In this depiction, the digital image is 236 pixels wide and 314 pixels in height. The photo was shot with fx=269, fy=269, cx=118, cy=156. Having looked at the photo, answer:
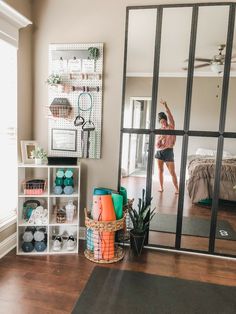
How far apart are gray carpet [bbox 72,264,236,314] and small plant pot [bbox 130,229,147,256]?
0.31 meters

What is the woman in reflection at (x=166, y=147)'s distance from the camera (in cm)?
264

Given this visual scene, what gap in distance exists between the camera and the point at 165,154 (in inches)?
106

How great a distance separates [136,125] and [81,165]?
0.72 meters

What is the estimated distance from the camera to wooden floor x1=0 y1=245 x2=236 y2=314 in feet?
6.26

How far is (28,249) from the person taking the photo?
8.51 feet

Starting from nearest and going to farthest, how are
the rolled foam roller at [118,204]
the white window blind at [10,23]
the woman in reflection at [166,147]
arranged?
the white window blind at [10,23] < the rolled foam roller at [118,204] < the woman in reflection at [166,147]

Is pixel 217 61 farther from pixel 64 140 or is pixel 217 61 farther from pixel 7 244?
pixel 7 244

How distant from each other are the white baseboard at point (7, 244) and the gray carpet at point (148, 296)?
906 mm

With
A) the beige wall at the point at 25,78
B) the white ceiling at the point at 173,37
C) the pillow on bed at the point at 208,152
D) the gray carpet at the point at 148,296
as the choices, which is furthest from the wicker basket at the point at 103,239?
→ the white ceiling at the point at 173,37

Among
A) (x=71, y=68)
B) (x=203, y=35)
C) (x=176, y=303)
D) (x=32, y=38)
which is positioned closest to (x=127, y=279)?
(x=176, y=303)

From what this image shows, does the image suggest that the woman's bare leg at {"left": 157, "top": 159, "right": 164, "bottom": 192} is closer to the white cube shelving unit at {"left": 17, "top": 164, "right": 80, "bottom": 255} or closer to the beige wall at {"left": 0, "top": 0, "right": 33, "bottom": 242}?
the white cube shelving unit at {"left": 17, "top": 164, "right": 80, "bottom": 255}

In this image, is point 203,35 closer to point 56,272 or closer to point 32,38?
point 32,38

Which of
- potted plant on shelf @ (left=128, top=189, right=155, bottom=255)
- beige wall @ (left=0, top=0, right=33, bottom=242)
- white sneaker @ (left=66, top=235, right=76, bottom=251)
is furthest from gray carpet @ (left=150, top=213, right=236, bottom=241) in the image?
beige wall @ (left=0, top=0, right=33, bottom=242)

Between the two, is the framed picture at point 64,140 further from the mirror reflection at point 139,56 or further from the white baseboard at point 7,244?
the white baseboard at point 7,244
